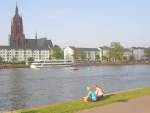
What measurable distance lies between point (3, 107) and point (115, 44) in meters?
154

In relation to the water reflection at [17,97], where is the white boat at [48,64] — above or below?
above

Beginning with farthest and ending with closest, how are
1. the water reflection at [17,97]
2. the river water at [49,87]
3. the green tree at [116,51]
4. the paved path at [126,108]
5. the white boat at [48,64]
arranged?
the green tree at [116,51]
the white boat at [48,64]
the river water at [49,87]
the water reflection at [17,97]
the paved path at [126,108]

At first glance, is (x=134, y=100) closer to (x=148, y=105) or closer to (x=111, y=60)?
(x=148, y=105)

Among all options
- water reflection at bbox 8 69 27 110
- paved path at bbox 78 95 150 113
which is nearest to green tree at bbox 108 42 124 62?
water reflection at bbox 8 69 27 110

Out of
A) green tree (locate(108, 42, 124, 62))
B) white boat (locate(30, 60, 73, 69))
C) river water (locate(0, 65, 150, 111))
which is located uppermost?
green tree (locate(108, 42, 124, 62))

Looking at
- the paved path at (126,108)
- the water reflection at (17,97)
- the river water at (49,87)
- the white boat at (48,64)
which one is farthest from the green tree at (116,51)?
the paved path at (126,108)

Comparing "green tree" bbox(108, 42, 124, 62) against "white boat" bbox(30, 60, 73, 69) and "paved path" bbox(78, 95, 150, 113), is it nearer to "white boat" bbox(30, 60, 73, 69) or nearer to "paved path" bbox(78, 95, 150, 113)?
"white boat" bbox(30, 60, 73, 69)

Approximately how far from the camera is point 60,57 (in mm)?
179125

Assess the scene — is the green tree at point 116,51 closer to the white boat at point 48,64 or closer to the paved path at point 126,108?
the white boat at point 48,64

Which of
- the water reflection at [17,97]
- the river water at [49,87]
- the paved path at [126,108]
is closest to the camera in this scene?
the paved path at [126,108]

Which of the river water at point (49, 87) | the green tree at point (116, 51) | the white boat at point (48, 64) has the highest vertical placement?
the green tree at point (116, 51)

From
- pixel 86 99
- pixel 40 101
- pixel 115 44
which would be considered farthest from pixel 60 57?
pixel 86 99

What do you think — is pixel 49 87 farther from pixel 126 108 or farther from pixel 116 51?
pixel 116 51

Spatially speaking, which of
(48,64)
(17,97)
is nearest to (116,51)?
(48,64)
